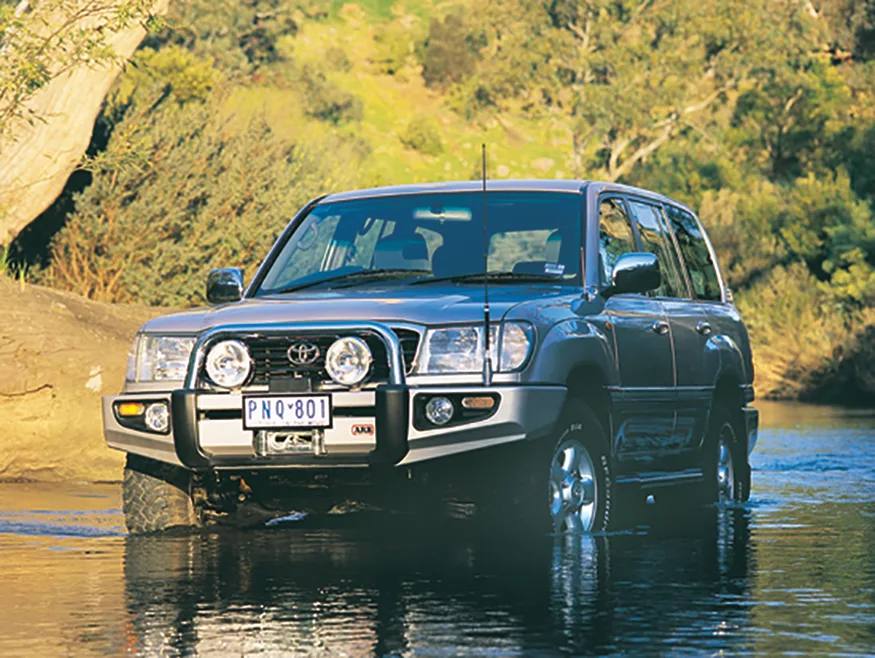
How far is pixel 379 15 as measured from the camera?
125188mm

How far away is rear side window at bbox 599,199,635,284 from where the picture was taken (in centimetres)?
1192

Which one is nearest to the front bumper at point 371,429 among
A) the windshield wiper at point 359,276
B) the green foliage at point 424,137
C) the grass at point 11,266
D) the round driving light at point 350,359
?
the round driving light at point 350,359

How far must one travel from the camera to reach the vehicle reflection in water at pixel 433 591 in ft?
25.2

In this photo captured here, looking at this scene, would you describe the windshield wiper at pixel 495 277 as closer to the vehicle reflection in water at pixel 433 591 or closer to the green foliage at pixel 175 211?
the vehicle reflection in water at pixel 433 591

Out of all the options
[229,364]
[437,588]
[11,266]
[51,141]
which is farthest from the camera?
[11,266]

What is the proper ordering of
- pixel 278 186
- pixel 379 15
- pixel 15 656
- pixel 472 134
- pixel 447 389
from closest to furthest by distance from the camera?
pixel 15 656
pixel 447 389
pixel 278 186
pixel 472 134
pixel 379 15

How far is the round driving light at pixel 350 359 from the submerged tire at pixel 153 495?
1.35m

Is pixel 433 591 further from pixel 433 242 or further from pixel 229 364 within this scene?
pixel 433 242

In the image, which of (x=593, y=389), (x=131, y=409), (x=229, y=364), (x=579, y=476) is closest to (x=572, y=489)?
(x=579, y=476)

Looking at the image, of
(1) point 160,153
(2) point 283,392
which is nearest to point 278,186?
(1) point 160,153

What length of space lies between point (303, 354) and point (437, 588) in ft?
6.03

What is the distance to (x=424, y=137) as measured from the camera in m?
98.8

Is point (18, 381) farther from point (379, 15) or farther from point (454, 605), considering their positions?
point (379, 15)

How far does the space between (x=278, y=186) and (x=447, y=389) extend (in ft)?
61.3
